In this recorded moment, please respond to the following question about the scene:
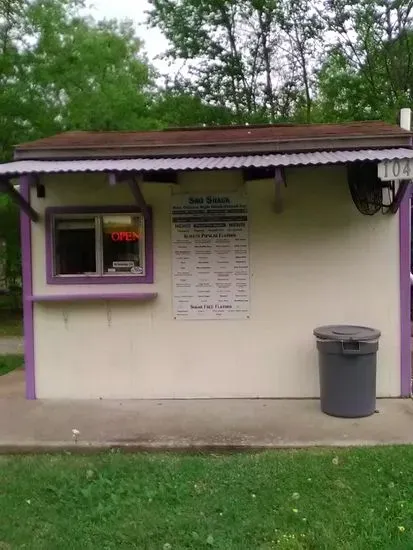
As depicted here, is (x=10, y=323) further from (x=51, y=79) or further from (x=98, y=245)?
(x=98, y=245)

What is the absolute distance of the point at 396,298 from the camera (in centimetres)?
697

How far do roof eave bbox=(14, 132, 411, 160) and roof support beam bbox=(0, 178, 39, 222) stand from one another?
523mm

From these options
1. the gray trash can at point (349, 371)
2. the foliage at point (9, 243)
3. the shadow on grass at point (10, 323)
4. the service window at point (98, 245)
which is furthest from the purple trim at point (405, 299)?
the shadow on grass at point (10, 323)

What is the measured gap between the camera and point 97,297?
6.96 m

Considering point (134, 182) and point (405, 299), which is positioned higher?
point (134, 182)

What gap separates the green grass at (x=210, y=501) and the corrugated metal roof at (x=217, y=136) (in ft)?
10.7

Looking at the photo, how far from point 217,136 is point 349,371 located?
9.93 feet

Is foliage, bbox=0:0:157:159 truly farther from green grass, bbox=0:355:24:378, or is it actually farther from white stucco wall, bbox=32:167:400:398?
white stucco wall, bbox=32:167:400:398

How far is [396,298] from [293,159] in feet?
6.76

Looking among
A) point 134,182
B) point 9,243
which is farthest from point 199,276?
point 9,243

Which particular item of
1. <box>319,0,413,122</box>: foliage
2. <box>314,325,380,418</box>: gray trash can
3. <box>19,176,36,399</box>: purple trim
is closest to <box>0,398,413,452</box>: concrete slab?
<box>314,325,380,418</box>: gray trash can

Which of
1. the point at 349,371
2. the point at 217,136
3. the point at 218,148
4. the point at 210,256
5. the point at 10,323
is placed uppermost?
the point at 217,136

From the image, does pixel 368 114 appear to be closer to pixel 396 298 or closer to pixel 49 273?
pixel 396 298

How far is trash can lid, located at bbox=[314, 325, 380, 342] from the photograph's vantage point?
6188mm
